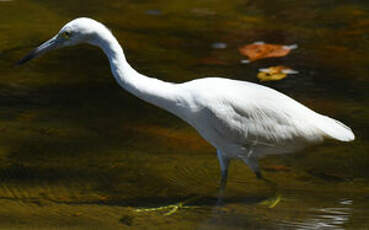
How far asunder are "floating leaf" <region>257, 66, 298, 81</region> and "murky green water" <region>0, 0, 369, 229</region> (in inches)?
3.4

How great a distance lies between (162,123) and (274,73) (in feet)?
4.43

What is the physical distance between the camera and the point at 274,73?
6.24 metres

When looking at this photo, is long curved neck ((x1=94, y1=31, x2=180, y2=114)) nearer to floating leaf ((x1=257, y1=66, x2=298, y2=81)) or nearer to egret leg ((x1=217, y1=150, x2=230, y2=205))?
egret leg ((x1=217, y1=150, x2=230, y2=205))

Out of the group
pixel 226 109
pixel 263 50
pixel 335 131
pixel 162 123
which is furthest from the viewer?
pixel 263 50

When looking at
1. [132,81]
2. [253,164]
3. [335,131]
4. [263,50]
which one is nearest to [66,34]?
[132,81]

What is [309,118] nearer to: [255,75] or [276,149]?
[276,149]

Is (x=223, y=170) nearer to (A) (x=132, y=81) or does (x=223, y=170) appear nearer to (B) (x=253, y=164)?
(B) (x=253, y=164)

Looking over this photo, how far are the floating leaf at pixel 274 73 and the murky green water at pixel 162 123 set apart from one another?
9cm

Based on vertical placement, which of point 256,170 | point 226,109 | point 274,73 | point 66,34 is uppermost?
point 66,34

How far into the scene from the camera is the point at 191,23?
25.2 feet

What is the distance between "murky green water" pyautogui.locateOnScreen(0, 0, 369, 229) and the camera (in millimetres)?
4230

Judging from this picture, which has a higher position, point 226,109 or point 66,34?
point 66,34

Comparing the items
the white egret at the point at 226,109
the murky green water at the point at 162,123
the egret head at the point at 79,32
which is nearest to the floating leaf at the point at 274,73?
the murky green water at the point at 162,123

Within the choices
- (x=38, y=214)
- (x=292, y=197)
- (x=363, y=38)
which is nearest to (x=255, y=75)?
(x=363, y=38)
